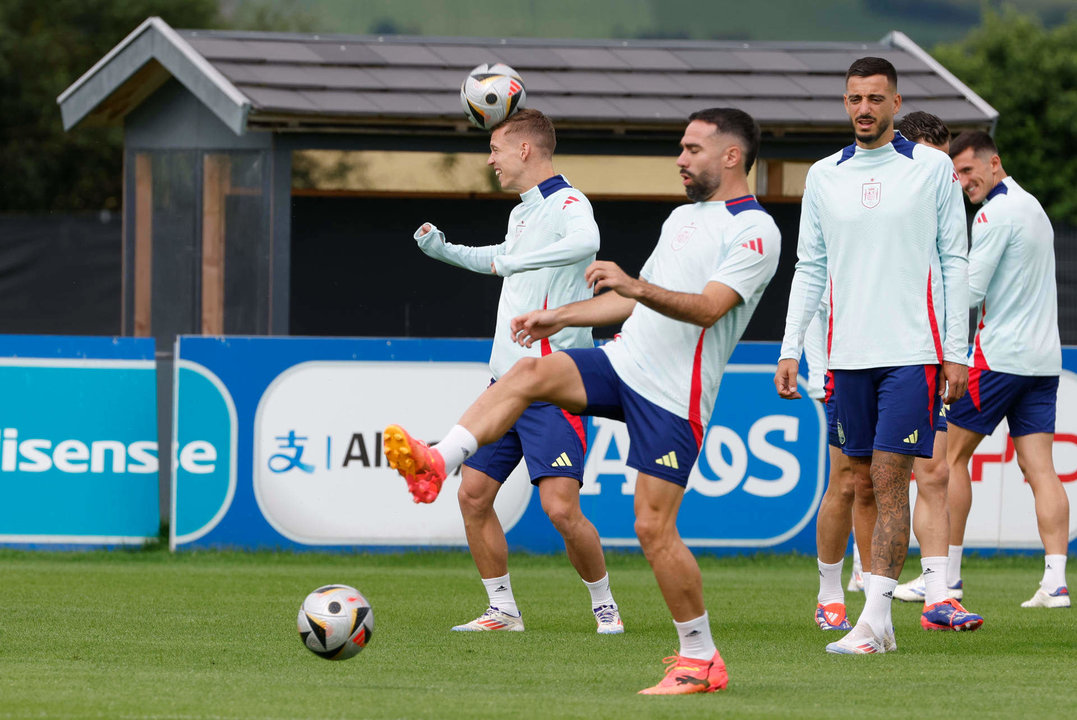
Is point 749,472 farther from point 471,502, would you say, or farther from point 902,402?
point 902,402

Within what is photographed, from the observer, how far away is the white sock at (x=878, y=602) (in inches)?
256

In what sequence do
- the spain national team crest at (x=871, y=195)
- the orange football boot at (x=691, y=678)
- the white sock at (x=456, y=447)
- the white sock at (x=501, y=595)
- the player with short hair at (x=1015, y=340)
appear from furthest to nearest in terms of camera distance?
the player with short hair at (x=1015, y=340), the white sock at (x=501, y=595), the spain national team crest at (x=871, y=195), the orange football boot at (x=691, y=678), the white sock at (x=456, y=447)

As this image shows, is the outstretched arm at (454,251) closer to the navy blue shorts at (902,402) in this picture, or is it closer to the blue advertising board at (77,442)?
the navy blue shorts at (902,402)

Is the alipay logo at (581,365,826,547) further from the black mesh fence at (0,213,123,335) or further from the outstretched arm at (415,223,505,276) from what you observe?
the black mesh fence at (0,213,123,335)

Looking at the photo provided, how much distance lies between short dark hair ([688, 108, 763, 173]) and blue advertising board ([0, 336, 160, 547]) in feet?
19.8

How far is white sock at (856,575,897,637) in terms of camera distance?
6.51 metres

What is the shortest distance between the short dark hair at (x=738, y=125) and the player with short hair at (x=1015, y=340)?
276 centimetres

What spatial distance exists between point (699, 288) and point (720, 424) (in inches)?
208

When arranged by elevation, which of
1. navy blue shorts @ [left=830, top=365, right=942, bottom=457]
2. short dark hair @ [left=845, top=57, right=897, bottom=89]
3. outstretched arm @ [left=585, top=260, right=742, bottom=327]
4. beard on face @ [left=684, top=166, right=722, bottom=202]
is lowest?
navy blue shorts @ [left=830, top=365, right=942, bottom=457]

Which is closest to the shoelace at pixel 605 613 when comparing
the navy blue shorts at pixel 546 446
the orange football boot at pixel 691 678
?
the navy blue shorts at pixel 546 446

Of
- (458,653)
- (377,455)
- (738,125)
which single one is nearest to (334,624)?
(458,653)

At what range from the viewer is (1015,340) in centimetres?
845

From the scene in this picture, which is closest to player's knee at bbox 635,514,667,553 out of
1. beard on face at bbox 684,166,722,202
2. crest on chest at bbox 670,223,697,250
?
crest on chest at bbox 670,223,697,250

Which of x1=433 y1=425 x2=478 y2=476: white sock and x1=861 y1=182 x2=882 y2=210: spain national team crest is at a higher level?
x1=861 y1=182 x2=882 y2=210: spain national team crest
